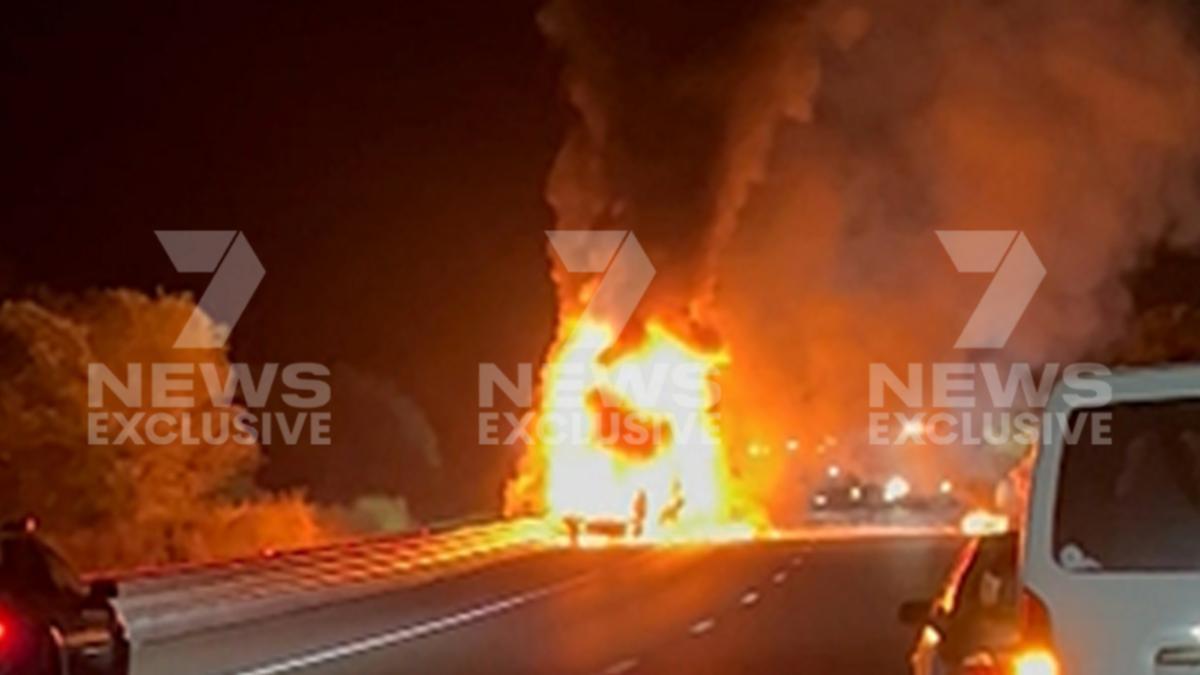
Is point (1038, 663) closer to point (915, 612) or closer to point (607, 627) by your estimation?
point (915, 612)

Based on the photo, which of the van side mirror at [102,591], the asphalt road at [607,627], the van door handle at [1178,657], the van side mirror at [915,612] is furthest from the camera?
the asphalt road at [607,627]

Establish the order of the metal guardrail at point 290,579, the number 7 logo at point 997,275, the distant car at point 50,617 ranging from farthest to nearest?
the number 7 logo at point 997,275 < the metal guardrail at point 290,579 < the distant car at point 50,617

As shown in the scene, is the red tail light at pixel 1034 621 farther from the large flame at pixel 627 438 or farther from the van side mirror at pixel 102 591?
the large flame at pixel 627 438

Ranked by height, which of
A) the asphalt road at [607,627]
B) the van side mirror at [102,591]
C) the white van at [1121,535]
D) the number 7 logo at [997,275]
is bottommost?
the asphalt road at [607,627]

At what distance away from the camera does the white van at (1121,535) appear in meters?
8.30

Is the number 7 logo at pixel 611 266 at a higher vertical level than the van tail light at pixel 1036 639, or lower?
higher

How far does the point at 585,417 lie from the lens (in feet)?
217

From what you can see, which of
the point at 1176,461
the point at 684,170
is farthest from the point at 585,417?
the point at 1176,461

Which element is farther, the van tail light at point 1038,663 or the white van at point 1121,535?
the van tail light at point 1038,663

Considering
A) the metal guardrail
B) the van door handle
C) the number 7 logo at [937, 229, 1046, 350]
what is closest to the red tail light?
the van door handle

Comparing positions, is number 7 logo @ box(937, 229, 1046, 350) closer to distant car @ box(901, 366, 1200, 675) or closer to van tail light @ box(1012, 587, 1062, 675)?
distant car @ box(901, 366, 1200, 675)

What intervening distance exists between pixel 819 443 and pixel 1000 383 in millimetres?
13173

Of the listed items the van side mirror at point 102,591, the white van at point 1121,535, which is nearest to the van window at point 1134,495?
the white van at point 1121,535

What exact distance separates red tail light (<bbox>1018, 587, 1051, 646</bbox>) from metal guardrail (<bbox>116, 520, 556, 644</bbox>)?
19.4 m
